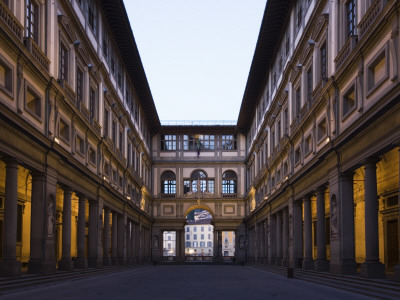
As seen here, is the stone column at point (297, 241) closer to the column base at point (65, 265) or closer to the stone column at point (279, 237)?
the stone column at point (279, 237)

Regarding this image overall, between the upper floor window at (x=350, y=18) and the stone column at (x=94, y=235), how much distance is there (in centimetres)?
2137

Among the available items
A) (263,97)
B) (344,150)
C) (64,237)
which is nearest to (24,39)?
(64,237)

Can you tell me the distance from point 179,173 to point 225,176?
6.03 meters

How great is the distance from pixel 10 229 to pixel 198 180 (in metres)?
53.1

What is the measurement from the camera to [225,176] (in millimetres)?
75688

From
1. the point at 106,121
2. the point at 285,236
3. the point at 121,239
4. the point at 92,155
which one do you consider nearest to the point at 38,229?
the point at 92,155

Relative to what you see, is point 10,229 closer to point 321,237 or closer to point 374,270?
point 374,270

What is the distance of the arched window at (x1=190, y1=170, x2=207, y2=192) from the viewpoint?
74.9 metres

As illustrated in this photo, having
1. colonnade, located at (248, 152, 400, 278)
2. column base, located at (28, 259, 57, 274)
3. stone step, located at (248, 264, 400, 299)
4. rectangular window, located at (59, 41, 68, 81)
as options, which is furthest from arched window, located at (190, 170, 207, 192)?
column base, located at (28, 259, 57, 274)

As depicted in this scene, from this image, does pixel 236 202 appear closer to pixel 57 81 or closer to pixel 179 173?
pixel 179 173

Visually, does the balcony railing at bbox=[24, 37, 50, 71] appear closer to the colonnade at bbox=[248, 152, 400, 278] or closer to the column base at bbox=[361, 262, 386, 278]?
the colonnade at bbox=[248, 152, 400, 278]

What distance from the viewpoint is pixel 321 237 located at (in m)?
31.3

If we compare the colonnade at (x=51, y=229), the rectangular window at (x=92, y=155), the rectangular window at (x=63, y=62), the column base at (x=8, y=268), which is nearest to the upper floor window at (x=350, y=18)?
the rectangular window at (x=63, y=62)

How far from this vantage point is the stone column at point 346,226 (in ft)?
85.2
